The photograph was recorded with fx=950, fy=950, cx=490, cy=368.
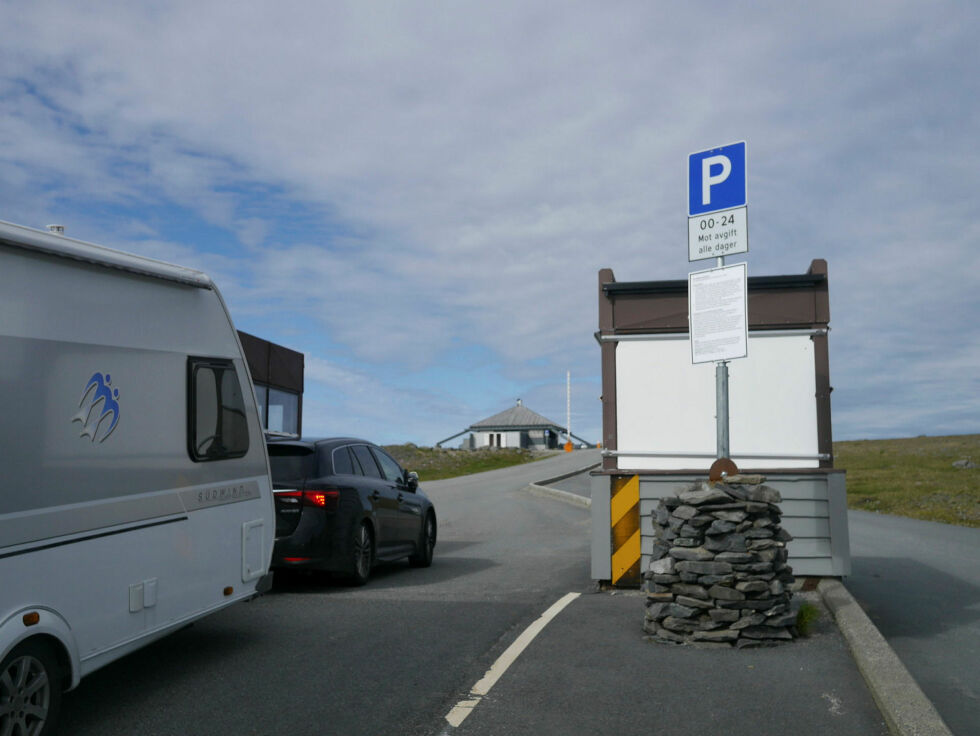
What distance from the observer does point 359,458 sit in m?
11.5

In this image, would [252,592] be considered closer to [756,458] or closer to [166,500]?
[166,500]

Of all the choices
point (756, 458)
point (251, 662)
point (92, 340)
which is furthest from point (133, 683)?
point (756, 458)

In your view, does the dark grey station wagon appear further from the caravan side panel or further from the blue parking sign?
the blue parking sign

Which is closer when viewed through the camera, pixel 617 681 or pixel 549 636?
pixel 617 681

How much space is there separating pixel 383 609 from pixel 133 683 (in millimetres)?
3091

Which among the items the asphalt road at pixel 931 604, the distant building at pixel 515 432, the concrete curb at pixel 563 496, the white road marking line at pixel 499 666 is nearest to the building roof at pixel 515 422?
the distant building at pixel 515 432

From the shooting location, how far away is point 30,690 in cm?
495

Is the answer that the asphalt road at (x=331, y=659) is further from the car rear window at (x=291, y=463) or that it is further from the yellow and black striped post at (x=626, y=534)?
the car rear window at (x=291, y=463)

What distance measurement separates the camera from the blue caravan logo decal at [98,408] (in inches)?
218

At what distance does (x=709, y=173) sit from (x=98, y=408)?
5641 millimetres

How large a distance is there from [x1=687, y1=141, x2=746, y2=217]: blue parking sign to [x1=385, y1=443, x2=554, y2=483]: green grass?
126ft

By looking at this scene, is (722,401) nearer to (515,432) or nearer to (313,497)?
(313,497)

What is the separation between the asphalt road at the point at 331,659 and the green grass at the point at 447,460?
35886mm

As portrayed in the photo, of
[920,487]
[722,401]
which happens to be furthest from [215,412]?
[920,487]
